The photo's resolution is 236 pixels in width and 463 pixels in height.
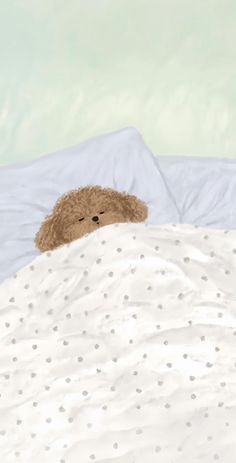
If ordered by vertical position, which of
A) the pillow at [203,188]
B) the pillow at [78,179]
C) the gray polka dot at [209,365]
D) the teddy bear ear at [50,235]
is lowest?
the pillow at [203,188]

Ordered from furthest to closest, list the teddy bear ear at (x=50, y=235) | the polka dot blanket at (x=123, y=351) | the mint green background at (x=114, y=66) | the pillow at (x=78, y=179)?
the mint green background at (x=114, y=66)
the pillow at (x=78, y=179)
the teddy bear ear at (x=50, y=235)
the polka dot blanket at (x=123, y=351)

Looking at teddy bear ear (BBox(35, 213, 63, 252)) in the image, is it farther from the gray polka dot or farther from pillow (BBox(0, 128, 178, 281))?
the gray polka dot

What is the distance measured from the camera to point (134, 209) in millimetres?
1470

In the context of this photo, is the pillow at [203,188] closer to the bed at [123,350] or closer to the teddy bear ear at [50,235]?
the teddy bear ear at [50,235]

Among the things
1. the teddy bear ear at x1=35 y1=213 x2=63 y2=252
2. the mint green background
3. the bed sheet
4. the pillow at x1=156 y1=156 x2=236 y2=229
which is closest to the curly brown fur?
the teddy bear ear at x1=35 y1=213 x2=63 y2=252

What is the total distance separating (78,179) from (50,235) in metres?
0.40

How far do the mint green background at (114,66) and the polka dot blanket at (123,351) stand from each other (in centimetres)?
94

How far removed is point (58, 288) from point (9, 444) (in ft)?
0.80

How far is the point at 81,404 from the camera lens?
92 cm

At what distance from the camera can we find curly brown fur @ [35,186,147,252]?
1.39 m

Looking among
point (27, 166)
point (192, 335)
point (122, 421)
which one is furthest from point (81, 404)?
point (27, 166)

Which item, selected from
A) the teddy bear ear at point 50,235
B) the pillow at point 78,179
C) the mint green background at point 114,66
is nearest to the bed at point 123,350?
the teddy bear ear at point 50,235

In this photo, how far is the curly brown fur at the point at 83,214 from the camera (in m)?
1.39

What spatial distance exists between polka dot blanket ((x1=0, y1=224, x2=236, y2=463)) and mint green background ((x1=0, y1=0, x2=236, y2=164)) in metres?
0.94
